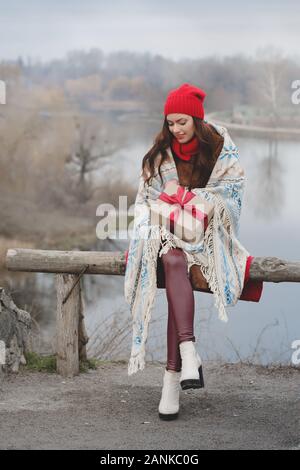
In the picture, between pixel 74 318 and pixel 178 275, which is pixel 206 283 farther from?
pixel 74 318

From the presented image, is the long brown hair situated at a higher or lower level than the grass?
higher

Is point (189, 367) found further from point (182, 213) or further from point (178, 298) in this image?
point (182, 213)

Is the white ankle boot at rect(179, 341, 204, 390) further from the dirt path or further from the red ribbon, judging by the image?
the red ribbon

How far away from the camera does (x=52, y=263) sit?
184 inches

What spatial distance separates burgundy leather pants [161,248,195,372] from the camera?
3863mm

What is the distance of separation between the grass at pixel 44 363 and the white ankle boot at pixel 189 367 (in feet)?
4.09

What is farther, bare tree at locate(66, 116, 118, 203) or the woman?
bare tree at locate(66, 116, 118, 203)

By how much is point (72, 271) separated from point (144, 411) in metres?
0.84

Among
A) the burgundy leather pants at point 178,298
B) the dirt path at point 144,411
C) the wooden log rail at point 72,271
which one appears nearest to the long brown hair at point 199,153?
the burgundy leather pants at point 178,298

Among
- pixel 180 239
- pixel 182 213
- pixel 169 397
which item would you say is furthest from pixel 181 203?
pixel 169 397

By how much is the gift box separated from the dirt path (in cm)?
85

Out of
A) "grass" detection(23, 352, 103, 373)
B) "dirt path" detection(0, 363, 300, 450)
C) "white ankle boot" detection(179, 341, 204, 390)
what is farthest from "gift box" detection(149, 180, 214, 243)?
"grass" detection(23, 352, 103, 373)

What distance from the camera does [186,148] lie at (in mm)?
4137
